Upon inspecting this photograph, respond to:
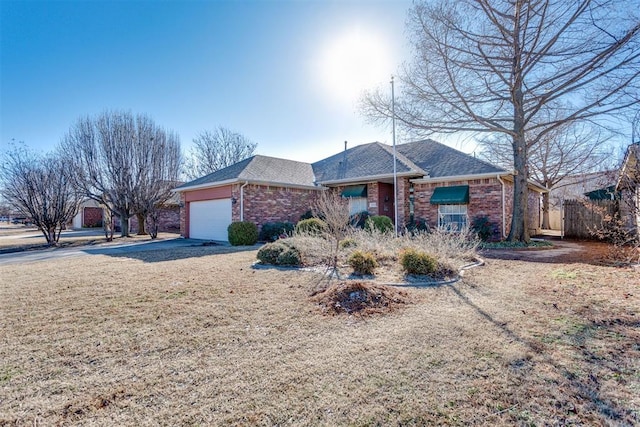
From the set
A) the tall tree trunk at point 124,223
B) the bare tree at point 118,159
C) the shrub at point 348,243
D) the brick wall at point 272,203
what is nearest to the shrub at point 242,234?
the brick wall at point 272,203

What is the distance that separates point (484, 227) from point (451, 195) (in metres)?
2.14

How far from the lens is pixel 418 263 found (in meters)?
7.61

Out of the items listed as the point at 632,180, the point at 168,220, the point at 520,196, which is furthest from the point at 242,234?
the point at 168,220

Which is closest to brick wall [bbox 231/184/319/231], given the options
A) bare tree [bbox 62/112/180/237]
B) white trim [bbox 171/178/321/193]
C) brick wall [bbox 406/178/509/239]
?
white trim [bbox 171/178/321/193]

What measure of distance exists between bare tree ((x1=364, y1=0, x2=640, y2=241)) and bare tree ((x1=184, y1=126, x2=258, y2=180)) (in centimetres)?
2611

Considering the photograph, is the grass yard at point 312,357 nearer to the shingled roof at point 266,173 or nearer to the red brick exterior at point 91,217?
the shingled roof at point 266,173

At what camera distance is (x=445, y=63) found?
44.9 feet

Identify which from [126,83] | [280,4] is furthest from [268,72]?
[126,83]

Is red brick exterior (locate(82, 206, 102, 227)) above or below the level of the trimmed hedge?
above

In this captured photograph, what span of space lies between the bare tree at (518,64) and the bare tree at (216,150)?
26.1m

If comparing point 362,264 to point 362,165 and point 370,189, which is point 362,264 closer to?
point 370,189

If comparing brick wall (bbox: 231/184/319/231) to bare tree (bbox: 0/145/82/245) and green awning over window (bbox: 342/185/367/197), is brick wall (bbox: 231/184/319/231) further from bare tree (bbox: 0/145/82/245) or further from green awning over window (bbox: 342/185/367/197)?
bare tree (bbox: 0/145/82/245)

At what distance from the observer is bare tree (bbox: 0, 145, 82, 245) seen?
17125 millimetres

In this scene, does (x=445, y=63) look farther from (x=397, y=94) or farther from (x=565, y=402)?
(x=565, y=402)
